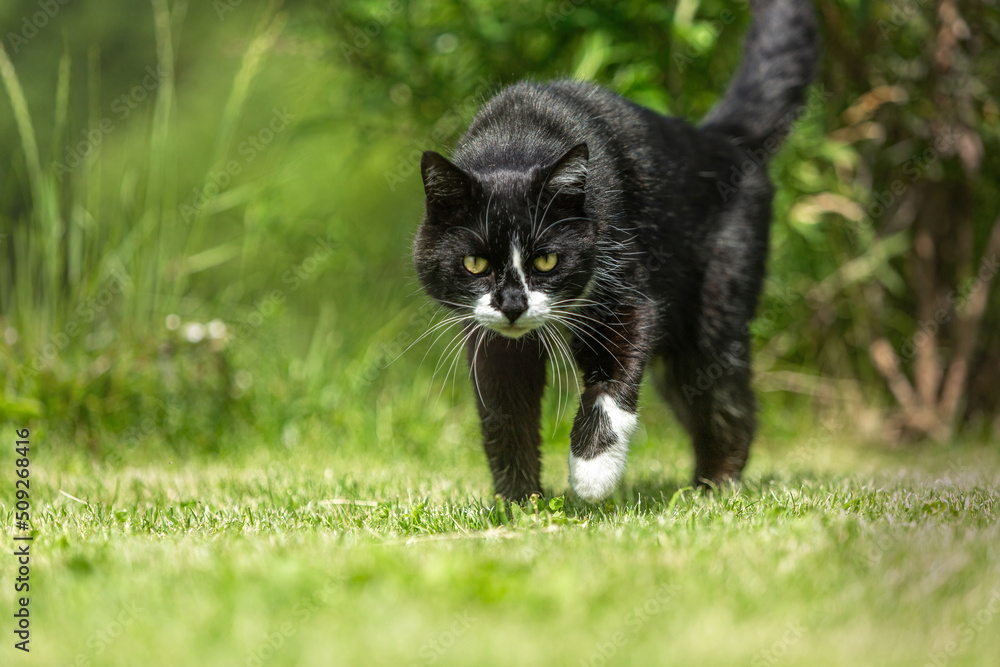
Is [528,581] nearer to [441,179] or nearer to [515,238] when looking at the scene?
[515,238]

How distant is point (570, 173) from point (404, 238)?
4.33ft

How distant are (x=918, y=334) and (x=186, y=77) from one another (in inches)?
308

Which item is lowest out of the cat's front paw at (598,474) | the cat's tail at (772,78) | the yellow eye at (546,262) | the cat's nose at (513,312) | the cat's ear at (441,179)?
the cat's front paw at (598,474)

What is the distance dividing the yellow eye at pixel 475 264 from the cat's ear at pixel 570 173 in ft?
0.84

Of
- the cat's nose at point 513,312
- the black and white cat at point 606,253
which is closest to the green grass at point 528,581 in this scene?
the black and white cat at point 606,253

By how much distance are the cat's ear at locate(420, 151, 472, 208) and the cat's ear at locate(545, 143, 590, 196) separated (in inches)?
8.6

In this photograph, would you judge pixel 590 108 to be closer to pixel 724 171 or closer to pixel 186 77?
pixel 724 171

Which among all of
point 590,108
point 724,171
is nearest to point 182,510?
point 590,108

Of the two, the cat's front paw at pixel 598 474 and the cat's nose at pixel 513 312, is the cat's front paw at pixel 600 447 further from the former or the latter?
the cat's nose at pixel 513 312

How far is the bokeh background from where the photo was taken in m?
3.75

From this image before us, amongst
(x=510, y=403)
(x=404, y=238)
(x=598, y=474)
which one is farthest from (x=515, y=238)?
(x=404, y=238)

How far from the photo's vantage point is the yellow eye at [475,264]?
2321mm

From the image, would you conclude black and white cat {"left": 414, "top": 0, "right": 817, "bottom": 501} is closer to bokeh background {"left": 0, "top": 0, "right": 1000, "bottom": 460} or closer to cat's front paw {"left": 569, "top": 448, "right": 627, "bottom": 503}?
cat's front paw {"left": 569, "top": 448, "right": 627, "bottom": 503}

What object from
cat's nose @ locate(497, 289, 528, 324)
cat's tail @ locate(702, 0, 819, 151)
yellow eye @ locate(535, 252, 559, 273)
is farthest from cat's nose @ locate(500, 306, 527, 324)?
cat's tail @ locate(702, 0, 819, 151)
